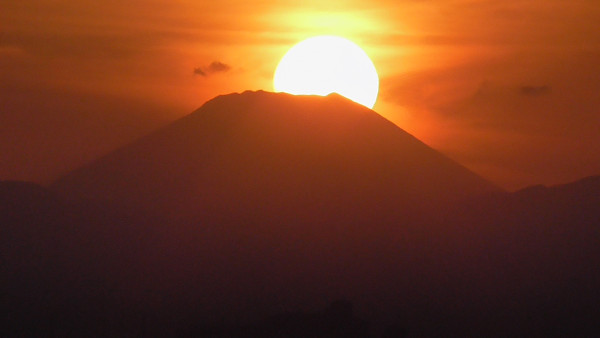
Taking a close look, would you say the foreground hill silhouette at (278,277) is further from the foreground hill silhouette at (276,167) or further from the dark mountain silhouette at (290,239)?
the foreground hill silhouette at (276,167)

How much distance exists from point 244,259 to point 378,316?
808cm

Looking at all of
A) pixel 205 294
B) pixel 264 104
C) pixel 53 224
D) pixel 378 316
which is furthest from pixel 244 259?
pixel 264 104

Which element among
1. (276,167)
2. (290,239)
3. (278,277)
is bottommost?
(278,277)

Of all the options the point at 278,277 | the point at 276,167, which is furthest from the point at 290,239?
the point at 276,167

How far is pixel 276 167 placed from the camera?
54.3 meters

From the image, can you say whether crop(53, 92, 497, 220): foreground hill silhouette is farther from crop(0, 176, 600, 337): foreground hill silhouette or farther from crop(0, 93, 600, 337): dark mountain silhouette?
crop(0, 176, 600, 337): foreground hill silhouette

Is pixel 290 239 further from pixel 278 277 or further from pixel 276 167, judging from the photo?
pixel 276 167

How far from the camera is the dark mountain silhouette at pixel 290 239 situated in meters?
40.7

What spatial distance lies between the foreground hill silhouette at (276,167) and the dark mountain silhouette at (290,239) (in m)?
0.12

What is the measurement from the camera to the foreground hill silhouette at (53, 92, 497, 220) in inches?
2048

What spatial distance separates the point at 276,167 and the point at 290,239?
7629mm

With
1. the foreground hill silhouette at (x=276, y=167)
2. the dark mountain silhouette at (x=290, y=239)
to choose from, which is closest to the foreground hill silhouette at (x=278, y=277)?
the dark mountain silhouette at (x=290, y=239)

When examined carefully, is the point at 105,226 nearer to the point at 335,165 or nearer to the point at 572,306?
the point at 335,165

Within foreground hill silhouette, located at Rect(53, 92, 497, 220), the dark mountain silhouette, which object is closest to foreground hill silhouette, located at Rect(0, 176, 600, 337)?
the dark mountain silhouette
